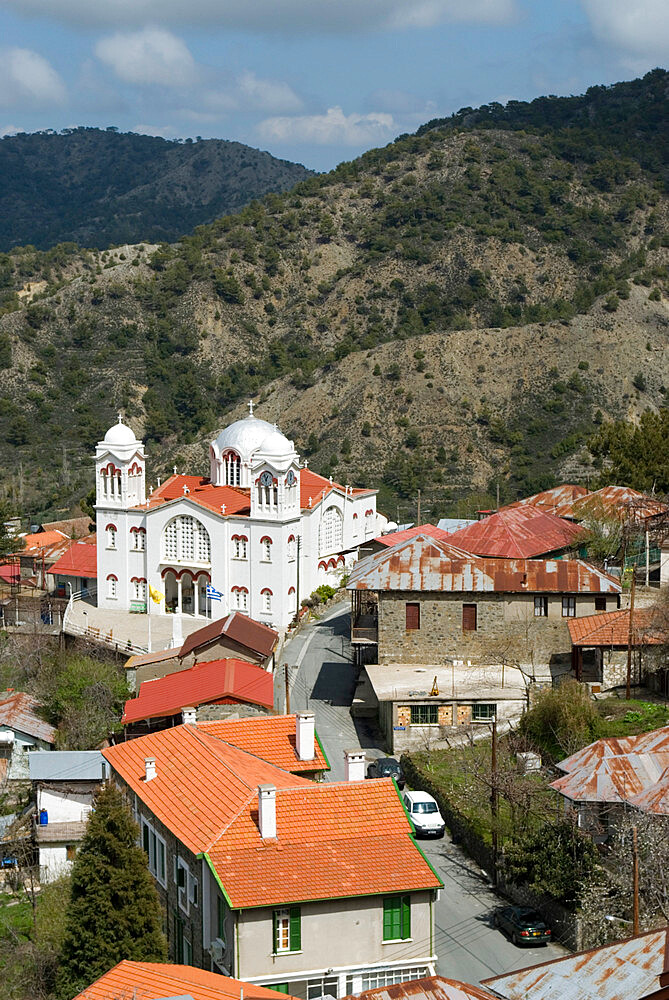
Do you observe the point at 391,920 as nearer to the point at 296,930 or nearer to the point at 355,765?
the point at 296,930

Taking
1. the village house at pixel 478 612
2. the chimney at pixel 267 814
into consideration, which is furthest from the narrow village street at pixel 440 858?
the chimney at pixel 267 814

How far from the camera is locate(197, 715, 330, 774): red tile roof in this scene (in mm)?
33094

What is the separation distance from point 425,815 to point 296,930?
1130 cm

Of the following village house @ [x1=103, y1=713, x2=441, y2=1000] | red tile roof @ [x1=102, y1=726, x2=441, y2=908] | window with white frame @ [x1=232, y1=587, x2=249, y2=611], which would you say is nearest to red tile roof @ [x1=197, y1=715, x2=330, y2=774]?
red tile roof @ [x1=102, y1=726, x2=441, y2=908]

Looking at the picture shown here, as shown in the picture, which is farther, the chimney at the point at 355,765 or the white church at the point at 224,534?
the white church at the point at 224,534

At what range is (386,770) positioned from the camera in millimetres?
40750

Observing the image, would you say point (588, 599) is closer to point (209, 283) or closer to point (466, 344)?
point (466, 344)

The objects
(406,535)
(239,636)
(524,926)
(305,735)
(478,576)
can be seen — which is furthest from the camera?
(406,535)

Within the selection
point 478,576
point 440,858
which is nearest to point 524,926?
point 440,858

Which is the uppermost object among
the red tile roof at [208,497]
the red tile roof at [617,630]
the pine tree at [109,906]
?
the red tile roof at [208,497]

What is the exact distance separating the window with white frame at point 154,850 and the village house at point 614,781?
9560 mm

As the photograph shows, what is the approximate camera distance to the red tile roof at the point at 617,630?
1794 inches

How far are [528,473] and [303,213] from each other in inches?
2643

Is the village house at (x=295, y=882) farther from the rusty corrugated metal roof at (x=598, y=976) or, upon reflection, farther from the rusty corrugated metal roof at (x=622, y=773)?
the rusty corrugated metal roof at (x=622, y=773)
